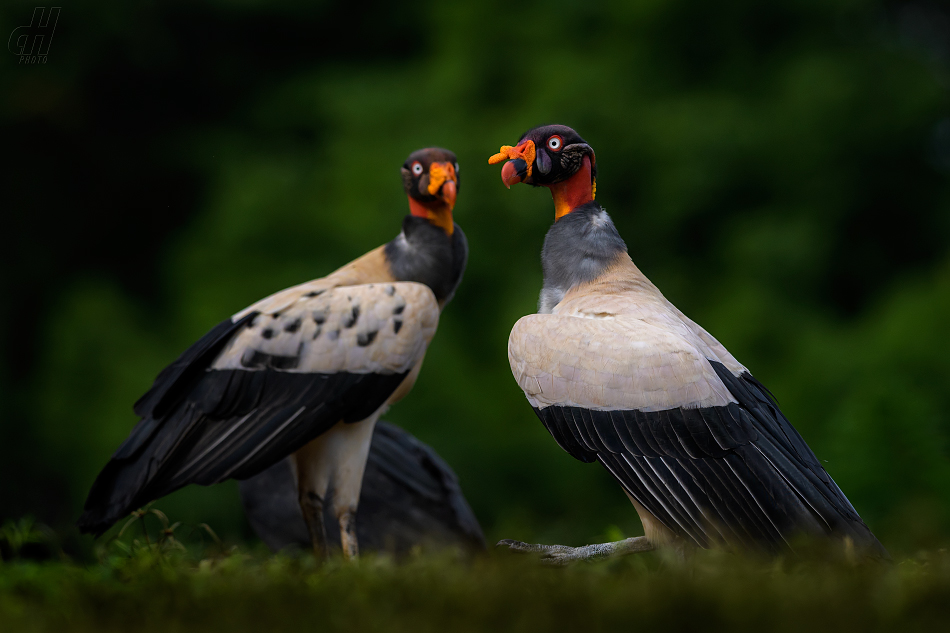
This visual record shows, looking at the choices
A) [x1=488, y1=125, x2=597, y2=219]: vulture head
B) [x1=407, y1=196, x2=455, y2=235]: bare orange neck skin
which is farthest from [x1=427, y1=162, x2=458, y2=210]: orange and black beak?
[x1=488, y1=125, x2=597, y2=219]: vulture head

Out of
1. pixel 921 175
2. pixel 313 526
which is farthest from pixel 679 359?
pixel 921 175

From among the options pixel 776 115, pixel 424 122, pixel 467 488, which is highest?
pixel 776 115

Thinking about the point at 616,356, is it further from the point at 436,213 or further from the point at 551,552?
the point at 436,213

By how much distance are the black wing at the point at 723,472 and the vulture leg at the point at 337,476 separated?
111cm

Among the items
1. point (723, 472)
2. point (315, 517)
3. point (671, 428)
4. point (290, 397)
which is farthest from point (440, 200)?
point (723, 472)

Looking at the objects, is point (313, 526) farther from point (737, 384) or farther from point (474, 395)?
point (474, 395)

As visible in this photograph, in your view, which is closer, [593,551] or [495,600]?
[495,600]

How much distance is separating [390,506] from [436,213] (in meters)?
1.25

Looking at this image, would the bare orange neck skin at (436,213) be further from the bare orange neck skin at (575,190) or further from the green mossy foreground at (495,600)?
the green mossy foreground at (495,600)

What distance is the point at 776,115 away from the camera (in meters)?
6.41

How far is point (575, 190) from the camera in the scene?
2918mm

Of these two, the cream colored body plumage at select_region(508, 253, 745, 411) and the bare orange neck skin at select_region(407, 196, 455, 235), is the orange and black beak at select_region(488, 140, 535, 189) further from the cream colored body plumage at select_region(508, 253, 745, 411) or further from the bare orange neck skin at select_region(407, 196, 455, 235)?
the bare orange neck skin at select_region(407, 196, 455, 235)

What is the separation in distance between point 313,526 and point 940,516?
2557 millimetres

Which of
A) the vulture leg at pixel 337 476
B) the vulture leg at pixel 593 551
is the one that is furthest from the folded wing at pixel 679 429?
the vulture leg at pixel 337 476
